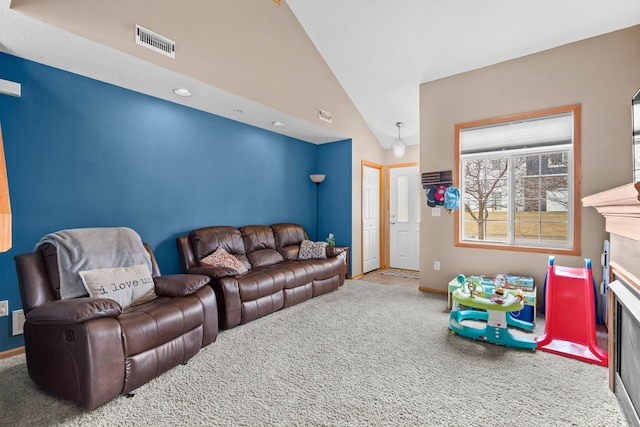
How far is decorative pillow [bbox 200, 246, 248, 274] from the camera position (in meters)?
3.53

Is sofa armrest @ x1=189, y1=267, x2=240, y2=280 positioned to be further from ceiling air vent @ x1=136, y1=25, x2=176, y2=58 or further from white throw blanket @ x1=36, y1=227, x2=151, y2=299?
ceiling air vent @ x1=136, y1=25, x2=176, y2=58

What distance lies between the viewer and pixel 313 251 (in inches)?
180

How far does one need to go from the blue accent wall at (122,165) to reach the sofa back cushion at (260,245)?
0.77ft

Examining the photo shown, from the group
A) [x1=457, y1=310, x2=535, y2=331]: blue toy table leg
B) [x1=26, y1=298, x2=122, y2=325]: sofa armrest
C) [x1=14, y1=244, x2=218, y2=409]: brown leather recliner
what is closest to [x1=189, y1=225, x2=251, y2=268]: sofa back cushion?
[x1=14, y1=244, x2=218, y2=409]: brown leather recliner

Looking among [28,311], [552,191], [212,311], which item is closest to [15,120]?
[28,311]

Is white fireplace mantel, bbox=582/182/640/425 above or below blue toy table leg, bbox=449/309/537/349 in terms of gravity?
above

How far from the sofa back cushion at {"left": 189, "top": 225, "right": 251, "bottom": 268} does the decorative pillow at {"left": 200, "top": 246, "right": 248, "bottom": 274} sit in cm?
8

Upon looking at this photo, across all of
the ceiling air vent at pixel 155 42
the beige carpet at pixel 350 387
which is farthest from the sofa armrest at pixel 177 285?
the ceiling air vent at pixel 155 42

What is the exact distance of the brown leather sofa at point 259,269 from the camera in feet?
10.4

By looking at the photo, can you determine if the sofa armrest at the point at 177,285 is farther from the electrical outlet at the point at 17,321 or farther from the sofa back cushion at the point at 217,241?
the electrical outlet at the point at 17,321

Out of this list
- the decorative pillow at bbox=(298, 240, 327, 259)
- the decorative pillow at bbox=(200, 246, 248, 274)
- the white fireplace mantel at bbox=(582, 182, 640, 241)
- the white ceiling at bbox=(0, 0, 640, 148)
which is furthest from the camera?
the decorative pillow at bbox=(298, 240, 327, 259)

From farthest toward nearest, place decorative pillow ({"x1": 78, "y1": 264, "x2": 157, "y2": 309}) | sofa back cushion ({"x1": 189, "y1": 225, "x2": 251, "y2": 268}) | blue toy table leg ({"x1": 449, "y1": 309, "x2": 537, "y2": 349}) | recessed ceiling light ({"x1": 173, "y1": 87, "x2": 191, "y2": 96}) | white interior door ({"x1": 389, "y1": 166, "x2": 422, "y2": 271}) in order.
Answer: white interior door ({"x1": 389, "y1": 166, "x2": 422, "y2": 271})
sofa back cushion ({"x1": 189, "y1": 225, "x2": 251, "y2": 268})
recessed ceiling light ({"x1": 173, "y1": 87, "x2": 191, "y2": 96})
blue toy table leg ({"x1": 449, "y1": 309, "x2": 537, "y2": 349})
decorative pillow ({"x1": 78, "y1": 264, "x2": 157, "y2": 309})

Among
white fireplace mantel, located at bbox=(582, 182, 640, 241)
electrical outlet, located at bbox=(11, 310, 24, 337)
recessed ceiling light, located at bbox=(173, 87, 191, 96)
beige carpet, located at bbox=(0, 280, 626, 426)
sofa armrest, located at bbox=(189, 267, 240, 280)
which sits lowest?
beige carpet, located at bbox=(0, 280, 626, 426)

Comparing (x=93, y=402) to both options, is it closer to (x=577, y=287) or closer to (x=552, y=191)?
(x=577, y=287)
